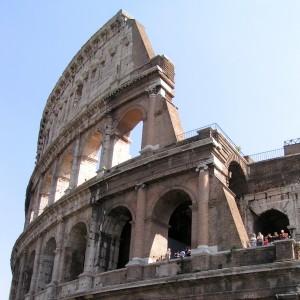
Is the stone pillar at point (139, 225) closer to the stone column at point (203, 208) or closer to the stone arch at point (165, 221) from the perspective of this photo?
the stone arch at point (165, 221)

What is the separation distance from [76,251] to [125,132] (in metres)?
5.21

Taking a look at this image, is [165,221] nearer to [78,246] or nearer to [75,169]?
[78,246]

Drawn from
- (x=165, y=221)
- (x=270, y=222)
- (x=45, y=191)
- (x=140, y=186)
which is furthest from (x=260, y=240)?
(x=45, y=191)

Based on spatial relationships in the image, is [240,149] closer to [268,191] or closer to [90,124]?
[268,191]

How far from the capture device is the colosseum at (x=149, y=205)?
14016 millimetres

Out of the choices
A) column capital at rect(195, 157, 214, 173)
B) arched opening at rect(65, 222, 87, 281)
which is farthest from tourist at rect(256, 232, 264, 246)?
arched opening at rect(65, 222, 87, 281)

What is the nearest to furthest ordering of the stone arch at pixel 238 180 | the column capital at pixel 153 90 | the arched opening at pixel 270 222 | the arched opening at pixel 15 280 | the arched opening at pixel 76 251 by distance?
the arched opening at pixel 270 222 → the stone arch at pixel 238 180 → the column capital at pixel 153 90 → the arched opening at pixel 76 251 → the arched opening at pixel 15 280

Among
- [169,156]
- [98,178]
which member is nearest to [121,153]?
[98,178]

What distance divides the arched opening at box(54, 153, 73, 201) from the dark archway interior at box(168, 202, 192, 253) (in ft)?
22.8

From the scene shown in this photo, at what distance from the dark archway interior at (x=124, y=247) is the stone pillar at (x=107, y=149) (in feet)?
7.70

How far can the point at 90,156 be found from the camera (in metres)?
22.3

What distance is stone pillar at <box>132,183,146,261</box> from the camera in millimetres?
16031

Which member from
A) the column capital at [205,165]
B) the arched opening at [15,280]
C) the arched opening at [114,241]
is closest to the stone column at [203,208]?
the column capital at [205,165]

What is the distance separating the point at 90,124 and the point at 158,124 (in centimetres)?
454
